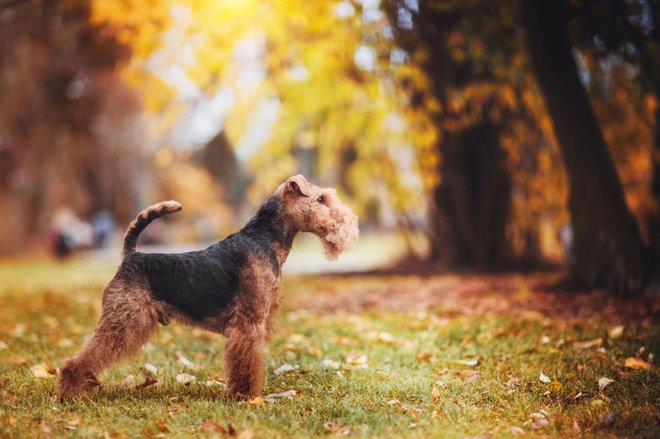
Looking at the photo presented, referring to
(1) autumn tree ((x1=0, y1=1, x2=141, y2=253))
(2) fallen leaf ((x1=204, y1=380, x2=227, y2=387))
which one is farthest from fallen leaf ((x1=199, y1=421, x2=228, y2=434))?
(1) autumn tree ((x1=0, y1=1, x2=141, y2=253))

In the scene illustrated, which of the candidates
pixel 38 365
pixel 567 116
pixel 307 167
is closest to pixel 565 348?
pixel 567 116

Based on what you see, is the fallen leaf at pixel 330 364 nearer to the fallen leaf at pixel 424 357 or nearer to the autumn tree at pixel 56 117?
the fallen leaf at pixel 424 357

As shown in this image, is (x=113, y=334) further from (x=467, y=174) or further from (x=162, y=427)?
(x=467, y=174)

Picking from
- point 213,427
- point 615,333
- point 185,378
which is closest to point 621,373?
point 615,333

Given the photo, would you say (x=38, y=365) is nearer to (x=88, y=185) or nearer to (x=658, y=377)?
(x=658, y=377)

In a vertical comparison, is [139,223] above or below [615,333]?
above

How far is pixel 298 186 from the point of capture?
3.54 metres

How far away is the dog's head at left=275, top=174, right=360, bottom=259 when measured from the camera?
355cm

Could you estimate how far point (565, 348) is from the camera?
4.65 metres

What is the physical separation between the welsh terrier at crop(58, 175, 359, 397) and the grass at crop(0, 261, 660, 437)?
0.73 feet

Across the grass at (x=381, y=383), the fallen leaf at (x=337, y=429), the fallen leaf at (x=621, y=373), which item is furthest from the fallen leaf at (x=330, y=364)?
the fallen leaf at (x=621, y=373)

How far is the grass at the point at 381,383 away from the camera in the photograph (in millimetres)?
3076

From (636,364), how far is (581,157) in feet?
11.4

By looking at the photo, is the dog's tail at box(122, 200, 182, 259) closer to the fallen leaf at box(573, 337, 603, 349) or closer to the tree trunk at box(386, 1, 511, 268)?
the fallen leaf at box(573, 337, 603, 349)
